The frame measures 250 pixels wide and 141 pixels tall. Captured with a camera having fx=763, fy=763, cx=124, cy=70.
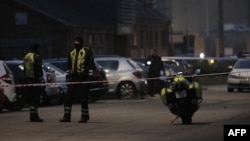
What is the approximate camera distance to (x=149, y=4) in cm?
5188

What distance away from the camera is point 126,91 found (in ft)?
95.5

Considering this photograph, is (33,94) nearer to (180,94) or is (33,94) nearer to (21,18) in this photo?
(180,94)

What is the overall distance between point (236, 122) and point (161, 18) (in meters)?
45.9

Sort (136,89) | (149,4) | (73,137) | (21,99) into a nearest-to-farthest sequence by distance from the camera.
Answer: (73,137) → (21,99) → (136,89) → (149,4)

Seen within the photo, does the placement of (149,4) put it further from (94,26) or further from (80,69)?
(80,69)

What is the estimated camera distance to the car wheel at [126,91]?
2900cm

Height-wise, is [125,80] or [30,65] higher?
[30,65]

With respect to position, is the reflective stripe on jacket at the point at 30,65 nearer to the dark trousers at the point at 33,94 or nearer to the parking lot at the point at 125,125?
the dark trousers at the point at 33,94

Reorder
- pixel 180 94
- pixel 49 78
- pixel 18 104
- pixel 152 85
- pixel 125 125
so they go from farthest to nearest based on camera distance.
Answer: pixel 152 85, pixel 49 78, pixel 18 104, pixel 125 125, pixel 180 94

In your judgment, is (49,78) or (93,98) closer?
(49,78)

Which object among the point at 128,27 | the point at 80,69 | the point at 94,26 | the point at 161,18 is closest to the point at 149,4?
the point at 128,27

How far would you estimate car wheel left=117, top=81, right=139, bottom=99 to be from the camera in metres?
29.0

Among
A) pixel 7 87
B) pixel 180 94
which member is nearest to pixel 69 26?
pixel 7 87

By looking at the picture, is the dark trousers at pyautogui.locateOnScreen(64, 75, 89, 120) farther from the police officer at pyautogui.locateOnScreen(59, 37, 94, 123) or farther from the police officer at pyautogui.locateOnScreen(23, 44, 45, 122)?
the police officer at pyautogui.locateOnScreen(23, 44, 45, 122)
